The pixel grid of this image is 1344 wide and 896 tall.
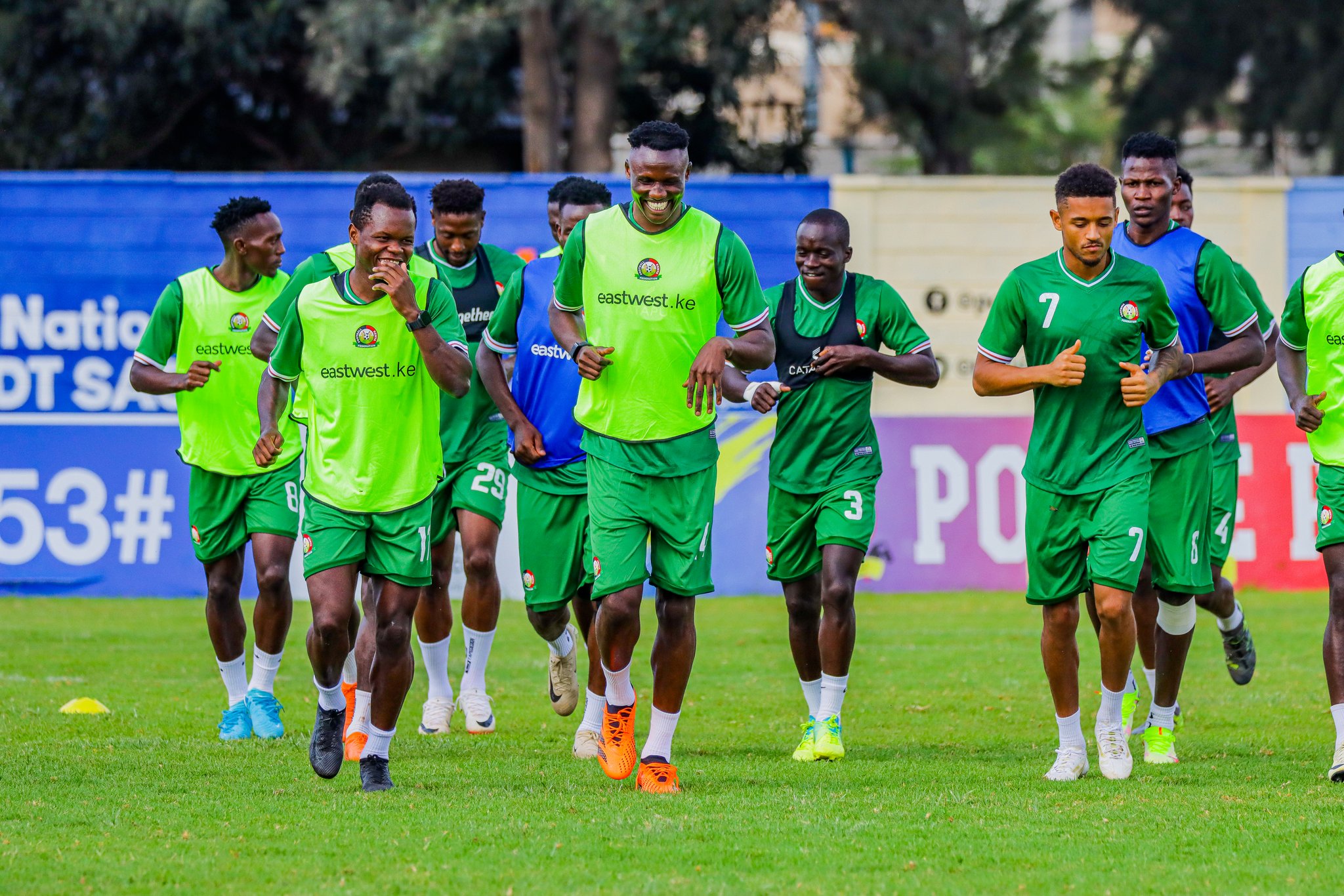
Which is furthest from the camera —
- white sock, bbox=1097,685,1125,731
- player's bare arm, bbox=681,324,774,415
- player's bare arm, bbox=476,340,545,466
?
player's bare arm, bbox=476,340,545,466

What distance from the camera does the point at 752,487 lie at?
16188 millimetres

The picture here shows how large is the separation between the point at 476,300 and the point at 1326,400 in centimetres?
407

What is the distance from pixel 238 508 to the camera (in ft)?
30.2

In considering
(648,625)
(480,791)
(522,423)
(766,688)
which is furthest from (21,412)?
(480,791)

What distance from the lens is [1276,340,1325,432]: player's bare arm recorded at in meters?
7.87

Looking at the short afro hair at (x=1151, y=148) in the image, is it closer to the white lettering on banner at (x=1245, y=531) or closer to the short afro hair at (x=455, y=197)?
the short afro hair at (x=455, y=197)

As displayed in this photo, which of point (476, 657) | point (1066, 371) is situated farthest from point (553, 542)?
point (1066, 371)

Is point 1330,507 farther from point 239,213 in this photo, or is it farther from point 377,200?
point 239,213

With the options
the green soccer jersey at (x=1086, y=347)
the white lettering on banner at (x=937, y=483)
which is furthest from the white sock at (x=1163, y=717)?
the white lettering on banner at (x=937, y=483)

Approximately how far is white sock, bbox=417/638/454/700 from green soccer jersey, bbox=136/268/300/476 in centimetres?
121

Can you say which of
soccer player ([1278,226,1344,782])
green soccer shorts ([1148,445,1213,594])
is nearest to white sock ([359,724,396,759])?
green soccer shorts ([1148,445,1213,594])

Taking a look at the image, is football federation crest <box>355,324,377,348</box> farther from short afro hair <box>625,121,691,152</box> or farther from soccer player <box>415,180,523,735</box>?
soccer player <box>415,180,523,735</box>

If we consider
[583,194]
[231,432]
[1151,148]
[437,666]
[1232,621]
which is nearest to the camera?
[1151,148]

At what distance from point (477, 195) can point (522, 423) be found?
1.40 metres
